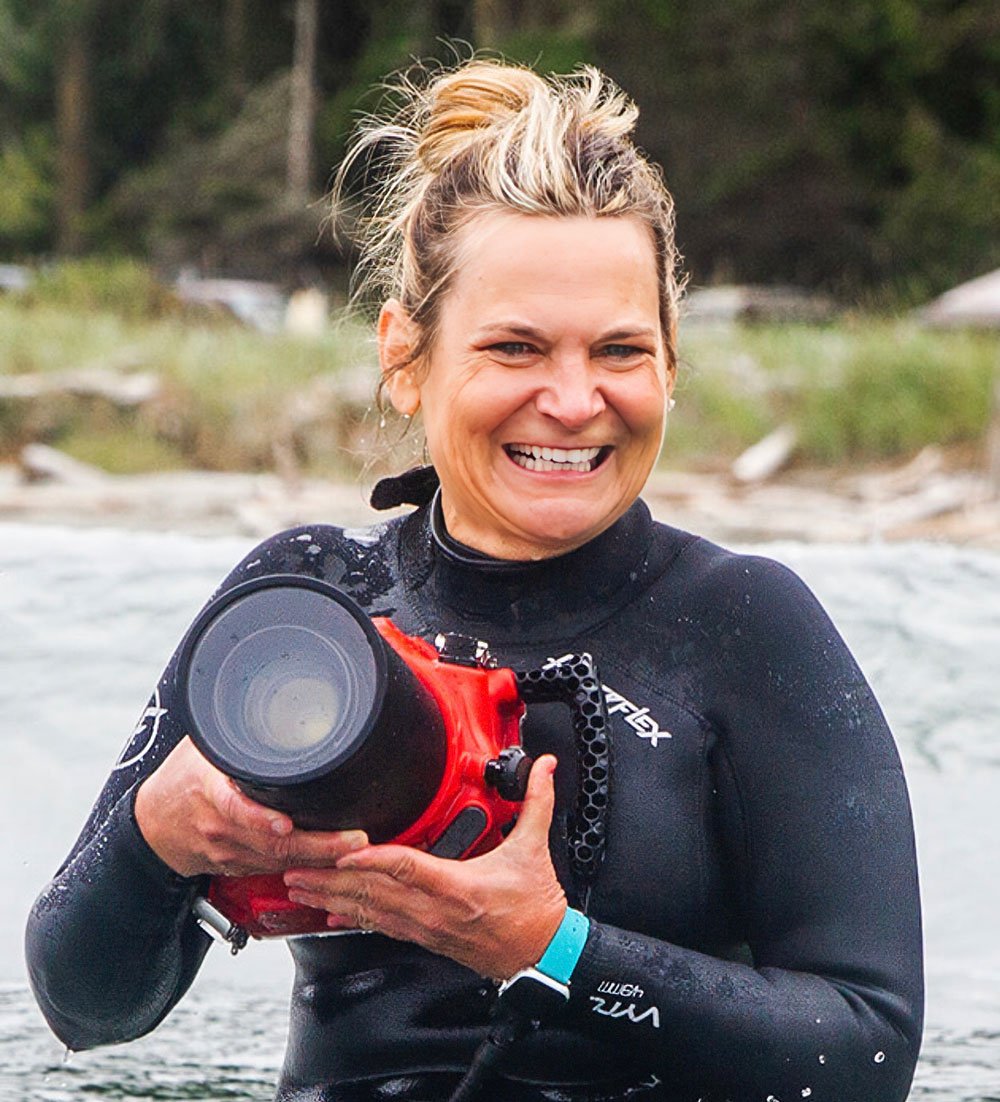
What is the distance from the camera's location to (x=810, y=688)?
5.16 ft

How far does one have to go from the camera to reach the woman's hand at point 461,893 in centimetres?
134

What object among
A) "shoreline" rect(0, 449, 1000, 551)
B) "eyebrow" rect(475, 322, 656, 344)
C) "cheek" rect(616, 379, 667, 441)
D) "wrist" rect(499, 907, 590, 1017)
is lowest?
"shoreline" rect(0, 449, 1000, 551)

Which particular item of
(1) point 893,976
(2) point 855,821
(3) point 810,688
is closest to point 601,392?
(3) point 810,688

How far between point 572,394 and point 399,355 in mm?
256

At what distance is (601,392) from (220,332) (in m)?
14.7

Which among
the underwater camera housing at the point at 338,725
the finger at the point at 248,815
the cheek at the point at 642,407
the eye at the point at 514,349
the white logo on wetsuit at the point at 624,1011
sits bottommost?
the white logo on wetsuit at the point at 624,1011

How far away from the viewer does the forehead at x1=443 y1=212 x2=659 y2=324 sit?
1.61m

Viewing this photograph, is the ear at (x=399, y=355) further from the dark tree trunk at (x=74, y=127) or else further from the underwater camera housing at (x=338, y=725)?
the dark tree trunk at (x=74, y=127)

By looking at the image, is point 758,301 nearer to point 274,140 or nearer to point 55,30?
point 274,140

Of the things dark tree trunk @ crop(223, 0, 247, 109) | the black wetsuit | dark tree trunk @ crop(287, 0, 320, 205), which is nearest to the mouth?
the black wetsuit

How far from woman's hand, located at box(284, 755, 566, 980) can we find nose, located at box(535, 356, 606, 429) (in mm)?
338

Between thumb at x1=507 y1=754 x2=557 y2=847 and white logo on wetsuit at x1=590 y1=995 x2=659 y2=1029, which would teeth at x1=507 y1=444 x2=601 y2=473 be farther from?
white logo on wetsuit at x1=590 y1=995 x2=659 y2=1029

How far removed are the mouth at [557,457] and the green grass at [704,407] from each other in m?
11.0

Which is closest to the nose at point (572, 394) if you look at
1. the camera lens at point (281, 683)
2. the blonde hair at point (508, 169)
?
the blonde hair at point (508, 169)
